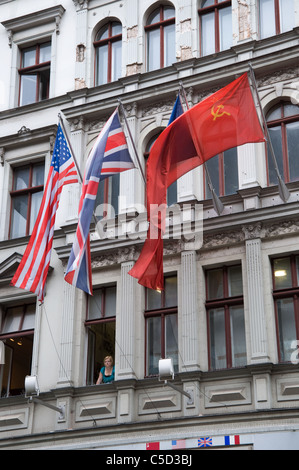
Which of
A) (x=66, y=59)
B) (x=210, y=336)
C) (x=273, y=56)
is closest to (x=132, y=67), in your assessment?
(x=66, y=59)

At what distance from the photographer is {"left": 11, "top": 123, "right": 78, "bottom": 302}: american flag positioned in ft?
63.2

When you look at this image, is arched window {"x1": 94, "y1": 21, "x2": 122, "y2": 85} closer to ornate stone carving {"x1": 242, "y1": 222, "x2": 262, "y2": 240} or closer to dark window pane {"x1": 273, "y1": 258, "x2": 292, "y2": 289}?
ornate stone carving {"x1": 242, "y1": 222, "x2": 262, "y2": 240}

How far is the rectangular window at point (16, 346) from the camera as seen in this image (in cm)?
2173

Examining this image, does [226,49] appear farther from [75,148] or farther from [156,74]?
[75,148]

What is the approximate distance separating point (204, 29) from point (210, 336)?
9.36 metres

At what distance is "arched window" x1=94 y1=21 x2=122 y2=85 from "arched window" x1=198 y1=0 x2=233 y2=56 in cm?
280

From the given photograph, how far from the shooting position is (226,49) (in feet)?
75.1

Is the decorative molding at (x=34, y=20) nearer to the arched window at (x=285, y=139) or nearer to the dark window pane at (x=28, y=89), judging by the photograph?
the dark window pane at (x=28, y=89)

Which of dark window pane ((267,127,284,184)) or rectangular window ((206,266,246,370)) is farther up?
dark window pane ((267,127,284,184))

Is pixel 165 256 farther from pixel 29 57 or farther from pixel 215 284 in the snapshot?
pixel 29 57

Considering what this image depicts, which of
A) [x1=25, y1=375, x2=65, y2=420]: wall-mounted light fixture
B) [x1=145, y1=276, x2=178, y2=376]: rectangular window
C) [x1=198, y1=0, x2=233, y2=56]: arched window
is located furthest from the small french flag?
[x1=198, y1=0, x2=233, y2=56]: arched window

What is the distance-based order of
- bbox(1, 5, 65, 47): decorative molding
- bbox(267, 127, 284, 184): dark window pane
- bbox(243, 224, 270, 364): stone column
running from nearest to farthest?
bbox(243, 224, 270, 364): stone column
bbox(267, 127, 284, 184): dark window pane
bbox(1, 5, 65, 47): decorative molding

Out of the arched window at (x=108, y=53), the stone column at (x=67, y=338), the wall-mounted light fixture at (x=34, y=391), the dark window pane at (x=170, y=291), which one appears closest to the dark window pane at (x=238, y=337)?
the dark window pane at (x=170, y=291)

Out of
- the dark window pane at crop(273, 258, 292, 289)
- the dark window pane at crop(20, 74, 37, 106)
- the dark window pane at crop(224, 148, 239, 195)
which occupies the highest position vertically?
the dark window pane at crop(20, 74, 37, 106)
